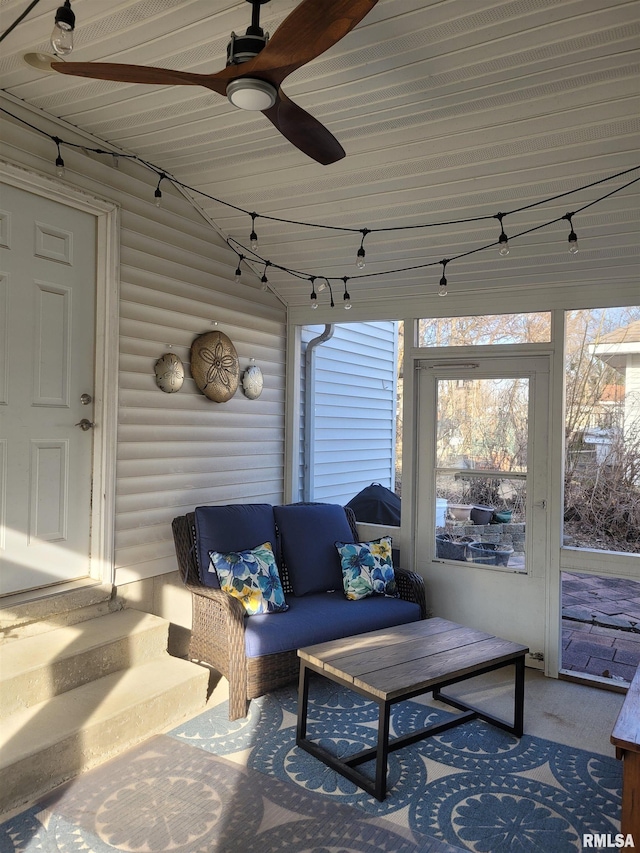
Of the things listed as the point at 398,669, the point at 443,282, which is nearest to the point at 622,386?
the point at 443,282

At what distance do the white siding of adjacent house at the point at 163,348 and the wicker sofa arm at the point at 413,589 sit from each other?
49.9 inches

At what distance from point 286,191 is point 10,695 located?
2918 mm

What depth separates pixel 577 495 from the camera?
3957 millimetres

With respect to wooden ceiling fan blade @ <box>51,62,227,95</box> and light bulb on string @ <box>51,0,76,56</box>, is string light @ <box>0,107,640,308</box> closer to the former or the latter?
wooden ceiling fan blade @ <box>51,62,227,95</box>

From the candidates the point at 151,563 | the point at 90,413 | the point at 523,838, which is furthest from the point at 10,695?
the point at 523,838

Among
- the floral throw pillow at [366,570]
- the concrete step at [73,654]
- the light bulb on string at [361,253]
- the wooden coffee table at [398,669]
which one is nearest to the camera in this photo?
the wooden coffee table at [398,669]

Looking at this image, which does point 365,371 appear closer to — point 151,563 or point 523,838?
point 151,563

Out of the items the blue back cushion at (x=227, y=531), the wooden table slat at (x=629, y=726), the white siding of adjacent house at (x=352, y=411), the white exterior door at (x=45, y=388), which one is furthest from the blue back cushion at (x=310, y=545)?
the wooden table slat at (x=629, y=726)

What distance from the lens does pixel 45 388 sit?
3.16 meters

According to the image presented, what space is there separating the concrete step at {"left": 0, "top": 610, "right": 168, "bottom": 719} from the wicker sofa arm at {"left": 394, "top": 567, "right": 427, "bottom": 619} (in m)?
1.50

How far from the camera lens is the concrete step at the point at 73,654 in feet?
8.85

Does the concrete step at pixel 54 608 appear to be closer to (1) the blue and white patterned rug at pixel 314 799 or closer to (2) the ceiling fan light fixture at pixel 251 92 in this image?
(1) the blue and white patterned rug at pixel 314 799

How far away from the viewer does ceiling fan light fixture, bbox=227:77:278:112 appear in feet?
5.72

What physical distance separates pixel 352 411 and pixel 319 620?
105 inches
